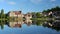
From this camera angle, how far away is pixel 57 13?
50.3 metres

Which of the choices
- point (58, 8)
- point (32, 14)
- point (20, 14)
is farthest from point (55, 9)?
point (20, 14)

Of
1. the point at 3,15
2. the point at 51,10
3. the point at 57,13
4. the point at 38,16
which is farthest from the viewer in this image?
the point at 51,10

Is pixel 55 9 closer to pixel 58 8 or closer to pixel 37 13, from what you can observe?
pixel 58 8

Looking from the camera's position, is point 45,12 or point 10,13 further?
point 45,12

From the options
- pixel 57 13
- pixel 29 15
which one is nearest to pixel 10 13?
pixel 29 15

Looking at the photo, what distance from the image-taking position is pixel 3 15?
128 ft

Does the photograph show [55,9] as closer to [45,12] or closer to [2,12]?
[45,12]

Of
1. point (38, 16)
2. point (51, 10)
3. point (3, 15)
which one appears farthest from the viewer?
point (51, 10)

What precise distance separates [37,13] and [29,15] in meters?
3.56

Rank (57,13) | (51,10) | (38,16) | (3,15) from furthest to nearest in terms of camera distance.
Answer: (51,10) < (57,13) < (38,16) < (3,15)

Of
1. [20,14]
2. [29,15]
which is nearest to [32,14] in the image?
[29,15]

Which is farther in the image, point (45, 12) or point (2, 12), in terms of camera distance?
point (45, 12)

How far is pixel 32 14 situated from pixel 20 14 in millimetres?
4733

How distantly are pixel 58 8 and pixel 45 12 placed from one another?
412 centimetres
